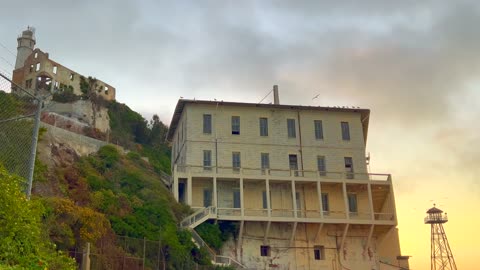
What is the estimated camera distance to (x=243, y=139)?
42.4m

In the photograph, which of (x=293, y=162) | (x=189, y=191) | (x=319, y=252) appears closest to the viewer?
(x=189, y=191)

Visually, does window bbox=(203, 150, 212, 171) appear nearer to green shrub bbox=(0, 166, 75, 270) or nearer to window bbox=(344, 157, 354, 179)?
window bbox=(344, 157, 354, 179)

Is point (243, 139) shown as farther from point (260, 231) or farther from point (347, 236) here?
point (347, 236)

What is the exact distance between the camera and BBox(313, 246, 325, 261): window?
131 feet

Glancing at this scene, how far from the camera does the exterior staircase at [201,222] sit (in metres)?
34.1

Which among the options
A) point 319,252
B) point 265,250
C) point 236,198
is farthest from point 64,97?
point 319,252

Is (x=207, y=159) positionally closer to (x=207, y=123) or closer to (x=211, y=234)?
(x=207, y=123)

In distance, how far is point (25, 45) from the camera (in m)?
76.4

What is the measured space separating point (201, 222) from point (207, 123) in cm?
893

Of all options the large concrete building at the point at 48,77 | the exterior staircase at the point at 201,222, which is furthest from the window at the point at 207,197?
the large concrete building at the point at 48,77

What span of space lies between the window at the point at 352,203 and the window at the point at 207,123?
38.6 ft

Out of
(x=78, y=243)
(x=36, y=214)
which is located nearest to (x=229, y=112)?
(x=78, y=243)

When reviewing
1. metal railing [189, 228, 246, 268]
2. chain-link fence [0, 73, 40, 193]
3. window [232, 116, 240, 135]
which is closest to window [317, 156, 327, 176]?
window [232, 116, 240, 135]

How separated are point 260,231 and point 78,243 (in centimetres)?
1817
